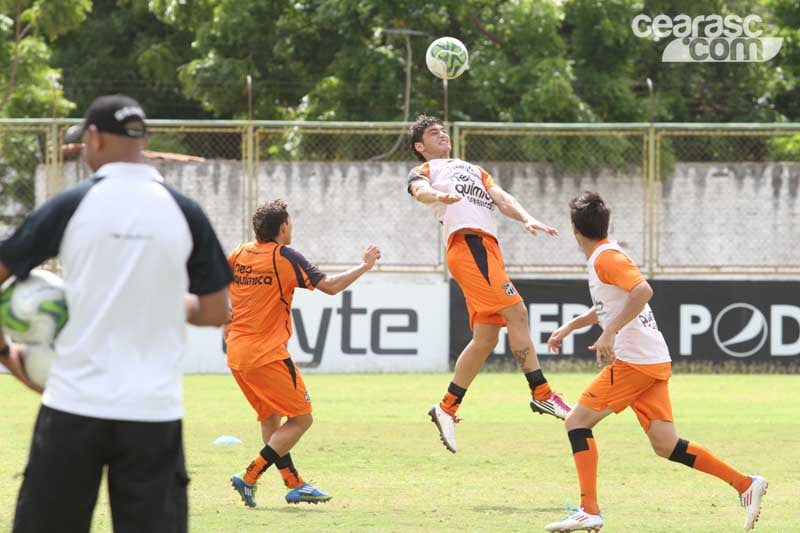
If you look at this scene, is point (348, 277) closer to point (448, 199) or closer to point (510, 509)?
point (448, 199)

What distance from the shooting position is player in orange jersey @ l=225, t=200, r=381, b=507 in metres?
9.09

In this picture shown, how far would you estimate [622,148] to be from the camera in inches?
858

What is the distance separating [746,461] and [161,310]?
7.28 metres

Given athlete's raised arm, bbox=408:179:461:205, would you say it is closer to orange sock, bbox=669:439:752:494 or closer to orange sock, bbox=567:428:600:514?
orange sock, bbox=567:428:600:514

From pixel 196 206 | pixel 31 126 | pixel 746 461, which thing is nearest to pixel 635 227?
pixel 31 126

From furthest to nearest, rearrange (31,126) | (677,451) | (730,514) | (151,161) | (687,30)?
(687,30), (151,161), (31,126), (730,514), (677,451)

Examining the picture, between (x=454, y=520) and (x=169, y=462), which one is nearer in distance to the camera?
(x=169, y=462)

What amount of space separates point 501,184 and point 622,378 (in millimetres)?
15299

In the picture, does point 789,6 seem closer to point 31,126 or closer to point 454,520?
point 31,126

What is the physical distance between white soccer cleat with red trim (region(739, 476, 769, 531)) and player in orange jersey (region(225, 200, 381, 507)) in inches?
108

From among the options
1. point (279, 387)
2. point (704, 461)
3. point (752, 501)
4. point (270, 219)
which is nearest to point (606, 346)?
point (704, 461)

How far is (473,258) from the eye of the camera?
34.5ft

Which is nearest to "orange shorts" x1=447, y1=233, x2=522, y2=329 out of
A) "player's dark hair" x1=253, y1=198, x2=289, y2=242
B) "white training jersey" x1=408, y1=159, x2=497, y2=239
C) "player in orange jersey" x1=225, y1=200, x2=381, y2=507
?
"white training jersey" x1=408, y1=159, x2=497, y2=239

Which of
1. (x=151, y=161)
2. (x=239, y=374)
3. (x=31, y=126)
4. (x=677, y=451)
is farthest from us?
(x=151, y=161)
